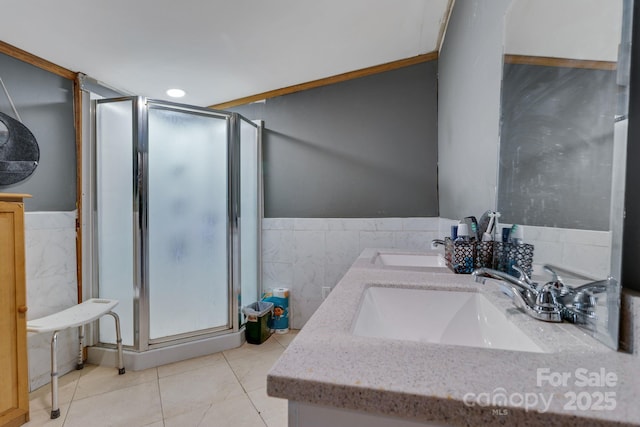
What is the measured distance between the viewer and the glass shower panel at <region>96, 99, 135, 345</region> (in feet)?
6.84

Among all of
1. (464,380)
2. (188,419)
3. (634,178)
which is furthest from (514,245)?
(188,419)

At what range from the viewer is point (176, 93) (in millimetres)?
2533

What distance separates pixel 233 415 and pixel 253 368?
47 cm

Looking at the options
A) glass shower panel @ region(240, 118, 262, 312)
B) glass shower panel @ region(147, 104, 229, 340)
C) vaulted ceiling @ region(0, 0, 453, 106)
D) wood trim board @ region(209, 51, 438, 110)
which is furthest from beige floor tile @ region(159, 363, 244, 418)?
wood trim board @ region(209, 51, 438, 110)

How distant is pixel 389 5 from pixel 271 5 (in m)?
0.72

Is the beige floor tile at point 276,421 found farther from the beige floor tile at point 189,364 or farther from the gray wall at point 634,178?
the gray wall at point 634,178

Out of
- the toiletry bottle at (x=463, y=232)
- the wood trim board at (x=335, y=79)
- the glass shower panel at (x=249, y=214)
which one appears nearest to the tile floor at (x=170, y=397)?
the glass shower panel at (x=249, y=214)

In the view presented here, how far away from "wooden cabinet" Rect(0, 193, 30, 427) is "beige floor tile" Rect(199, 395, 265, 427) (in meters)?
0.92

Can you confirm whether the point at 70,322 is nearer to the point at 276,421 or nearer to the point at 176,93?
the point at 276,421

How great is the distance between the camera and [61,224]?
1974mm

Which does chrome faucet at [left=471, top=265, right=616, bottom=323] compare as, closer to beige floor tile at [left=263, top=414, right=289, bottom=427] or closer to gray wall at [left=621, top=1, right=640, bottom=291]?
gray wall at [left=621, top=1, right=640, bottom=291]

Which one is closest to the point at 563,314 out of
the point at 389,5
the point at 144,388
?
the point at 389,5

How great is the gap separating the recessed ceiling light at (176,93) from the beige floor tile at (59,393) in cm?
223

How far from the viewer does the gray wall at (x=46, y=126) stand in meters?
1.75
